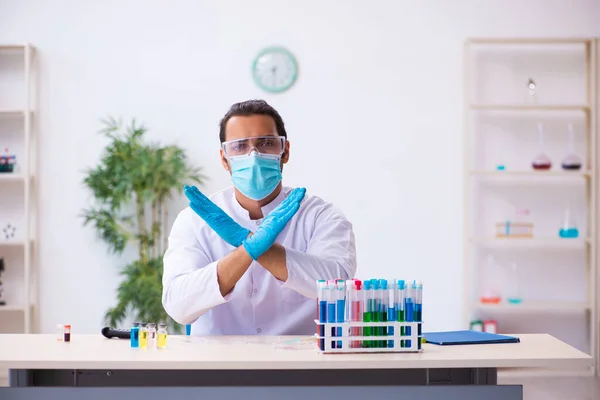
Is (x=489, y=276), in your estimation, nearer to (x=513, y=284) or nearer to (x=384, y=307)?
(x=513, y=284)

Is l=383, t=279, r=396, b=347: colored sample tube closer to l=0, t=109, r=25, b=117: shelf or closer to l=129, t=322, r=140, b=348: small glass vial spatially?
l=129, t=322, r=140, b=348: small glass vial

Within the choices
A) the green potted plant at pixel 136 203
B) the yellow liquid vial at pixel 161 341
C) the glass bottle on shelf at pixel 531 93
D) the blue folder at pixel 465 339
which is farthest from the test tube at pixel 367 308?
the glass bottle on shelf at pixel 531 93

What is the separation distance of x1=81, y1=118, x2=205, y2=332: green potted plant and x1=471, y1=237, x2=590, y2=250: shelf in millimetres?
1818

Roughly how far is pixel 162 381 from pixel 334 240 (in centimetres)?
76

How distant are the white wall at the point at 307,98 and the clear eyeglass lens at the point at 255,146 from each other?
2.44 meters

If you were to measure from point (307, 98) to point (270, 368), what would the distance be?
11.1 ft

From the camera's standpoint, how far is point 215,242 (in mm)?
2645

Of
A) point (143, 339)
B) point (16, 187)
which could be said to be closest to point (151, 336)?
point (143, 339)

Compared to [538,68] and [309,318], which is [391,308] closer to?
[309,318]

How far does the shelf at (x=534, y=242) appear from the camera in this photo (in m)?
4.90

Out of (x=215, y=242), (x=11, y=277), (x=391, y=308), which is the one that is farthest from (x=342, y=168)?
(x=391, y=308)

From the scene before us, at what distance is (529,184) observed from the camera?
510 centimetres

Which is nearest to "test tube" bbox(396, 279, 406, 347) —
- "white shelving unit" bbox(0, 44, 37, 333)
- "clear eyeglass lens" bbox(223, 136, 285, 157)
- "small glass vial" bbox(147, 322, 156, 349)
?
"small glass vial" bbox(147, 322, 156, 349)

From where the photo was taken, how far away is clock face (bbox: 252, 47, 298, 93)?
5.03 meters
